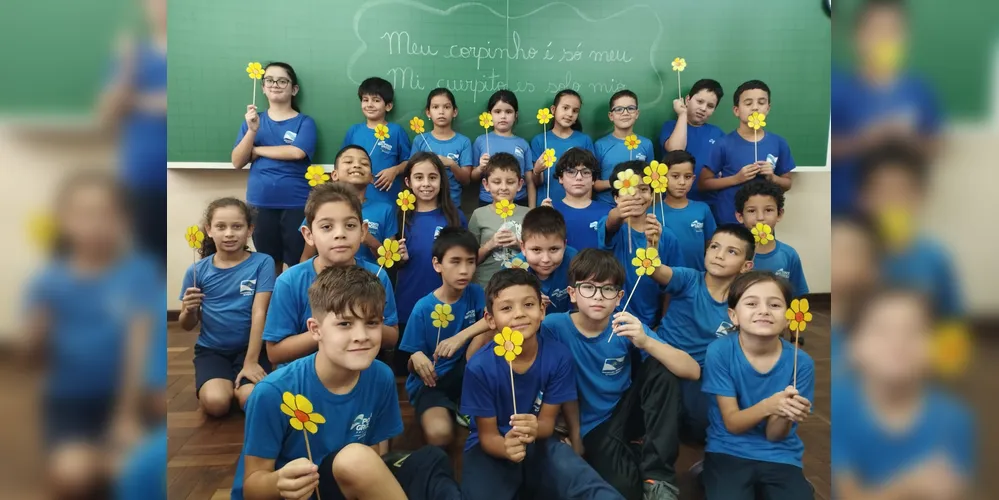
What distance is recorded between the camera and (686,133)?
3.89 metres

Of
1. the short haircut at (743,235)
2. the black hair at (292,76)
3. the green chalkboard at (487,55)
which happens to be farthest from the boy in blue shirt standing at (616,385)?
the black hair at (292,76)

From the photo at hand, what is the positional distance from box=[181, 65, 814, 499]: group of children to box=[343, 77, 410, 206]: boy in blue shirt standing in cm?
1

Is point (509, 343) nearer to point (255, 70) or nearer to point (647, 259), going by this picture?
point (647, 259)

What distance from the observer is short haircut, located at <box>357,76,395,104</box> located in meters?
3.68

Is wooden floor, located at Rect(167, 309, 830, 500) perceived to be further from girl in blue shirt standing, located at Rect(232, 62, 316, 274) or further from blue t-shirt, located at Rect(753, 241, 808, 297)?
girl in blue shirt standing, located at Rect(232, 62, 316, 274)

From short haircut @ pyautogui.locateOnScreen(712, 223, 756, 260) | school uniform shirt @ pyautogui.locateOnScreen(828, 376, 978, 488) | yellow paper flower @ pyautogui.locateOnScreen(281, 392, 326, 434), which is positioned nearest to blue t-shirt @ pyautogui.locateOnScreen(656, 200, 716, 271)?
short haircut @ pyautogui.locateOnScreen(712, 223, 756, 260)

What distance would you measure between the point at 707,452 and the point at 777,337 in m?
0.43

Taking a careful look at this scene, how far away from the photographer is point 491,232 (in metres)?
3.11

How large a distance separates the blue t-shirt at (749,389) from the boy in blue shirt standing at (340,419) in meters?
0.84

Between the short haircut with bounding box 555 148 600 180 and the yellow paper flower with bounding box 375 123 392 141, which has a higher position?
the yellow paper flower with bounding box 375 123 392 141

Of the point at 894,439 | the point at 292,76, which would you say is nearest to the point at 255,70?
the point at 292,76

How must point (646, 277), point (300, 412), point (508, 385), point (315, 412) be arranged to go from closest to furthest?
point (300, 412) → point (315, 412) → point (508, 385) → point (646, 277)

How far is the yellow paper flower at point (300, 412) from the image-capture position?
4.45 ft

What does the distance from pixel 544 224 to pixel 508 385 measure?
0.87 metres
